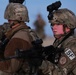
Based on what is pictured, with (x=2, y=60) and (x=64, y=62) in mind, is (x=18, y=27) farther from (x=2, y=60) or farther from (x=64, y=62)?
(x=64, y=62)

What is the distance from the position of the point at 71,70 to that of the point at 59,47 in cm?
43

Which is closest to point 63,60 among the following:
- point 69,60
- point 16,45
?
point 69,60

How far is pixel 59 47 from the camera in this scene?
602cm

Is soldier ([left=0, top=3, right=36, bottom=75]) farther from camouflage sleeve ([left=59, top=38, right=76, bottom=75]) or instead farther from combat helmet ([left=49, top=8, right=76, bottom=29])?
camouflage sleeve ([left=59, top=38, right=76, bottom=75])

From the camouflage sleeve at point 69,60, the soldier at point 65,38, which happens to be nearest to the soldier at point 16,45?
the soldier at point 65,38

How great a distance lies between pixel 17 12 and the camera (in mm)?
7035

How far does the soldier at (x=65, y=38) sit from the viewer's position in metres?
5.75

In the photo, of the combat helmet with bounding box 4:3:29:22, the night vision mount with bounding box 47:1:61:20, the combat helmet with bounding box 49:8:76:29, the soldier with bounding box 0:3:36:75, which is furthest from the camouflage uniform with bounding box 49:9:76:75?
the combat helmet with bounding box 4:3:29:22

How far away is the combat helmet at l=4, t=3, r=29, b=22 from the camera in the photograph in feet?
22.8

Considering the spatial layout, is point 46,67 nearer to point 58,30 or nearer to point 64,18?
point 58,30

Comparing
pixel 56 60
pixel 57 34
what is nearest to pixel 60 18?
pixel 57 34

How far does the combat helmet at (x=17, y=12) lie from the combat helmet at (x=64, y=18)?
0.81 m

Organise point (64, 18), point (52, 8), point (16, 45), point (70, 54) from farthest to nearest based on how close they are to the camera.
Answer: point (52, 8) < point (64, 18) < point (16, 45) < point (70, 54)

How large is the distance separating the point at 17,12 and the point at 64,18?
3.74 feet
